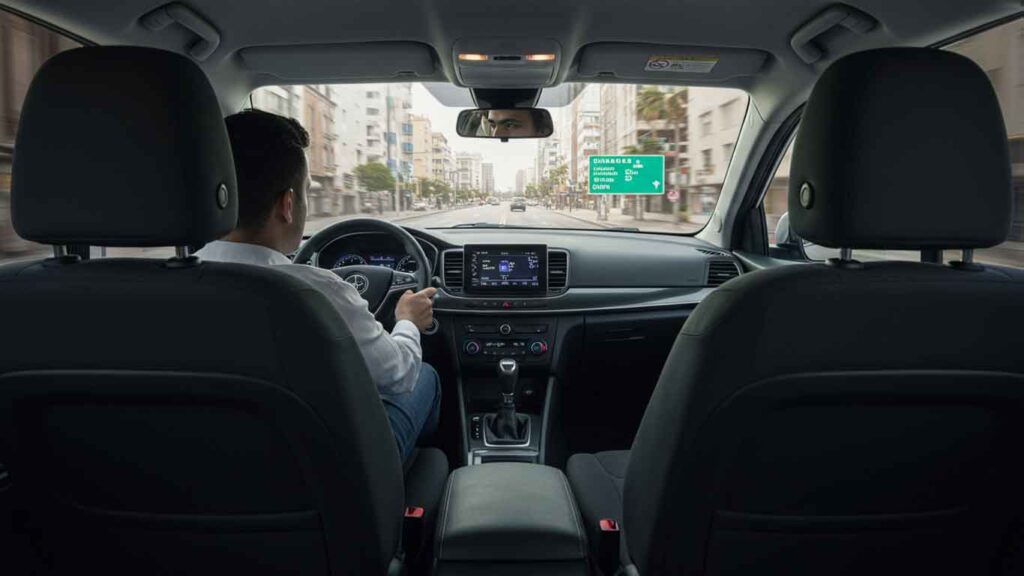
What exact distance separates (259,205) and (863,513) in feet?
5.36

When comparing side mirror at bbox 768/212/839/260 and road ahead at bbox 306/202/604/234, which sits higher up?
road ahead at bbox 306/202/604/234

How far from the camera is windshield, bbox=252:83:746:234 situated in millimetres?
4105

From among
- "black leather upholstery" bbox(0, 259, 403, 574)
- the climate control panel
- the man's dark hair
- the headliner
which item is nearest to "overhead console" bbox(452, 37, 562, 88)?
the headliner

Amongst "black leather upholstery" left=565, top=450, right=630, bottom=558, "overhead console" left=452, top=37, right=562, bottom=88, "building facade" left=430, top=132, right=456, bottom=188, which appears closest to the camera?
"black leather upholstery" left=565, top=450, right=630, bottom=558

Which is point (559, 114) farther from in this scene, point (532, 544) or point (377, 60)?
point (532, 544)

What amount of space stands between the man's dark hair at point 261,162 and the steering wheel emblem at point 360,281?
1146 mm

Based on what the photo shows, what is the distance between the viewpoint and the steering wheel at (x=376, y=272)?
3082 millimetres

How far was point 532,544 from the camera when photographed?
1.83 metres

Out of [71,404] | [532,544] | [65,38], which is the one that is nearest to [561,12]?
[65,38]

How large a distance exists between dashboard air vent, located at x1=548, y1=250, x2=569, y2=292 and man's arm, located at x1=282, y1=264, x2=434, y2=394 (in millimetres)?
1781

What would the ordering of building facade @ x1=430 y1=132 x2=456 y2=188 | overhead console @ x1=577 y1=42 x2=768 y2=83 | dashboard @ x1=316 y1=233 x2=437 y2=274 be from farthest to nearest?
building facade @ x1=430 y1=132 x2=456 y2=188 → dashboard @ x1=316 y1=233 x2=437 y2=274 → overhead console @ x1=577 y1=42 x2=768 y2=83

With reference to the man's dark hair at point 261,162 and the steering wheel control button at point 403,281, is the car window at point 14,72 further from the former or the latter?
the steering wheel control button at point 403,281

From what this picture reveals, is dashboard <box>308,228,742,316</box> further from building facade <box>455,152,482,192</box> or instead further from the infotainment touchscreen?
building facade <box>455,152,482,192</box>

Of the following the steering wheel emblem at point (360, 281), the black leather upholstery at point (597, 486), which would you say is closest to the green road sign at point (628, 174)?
the steering wheel emblem at point (360, 281)
